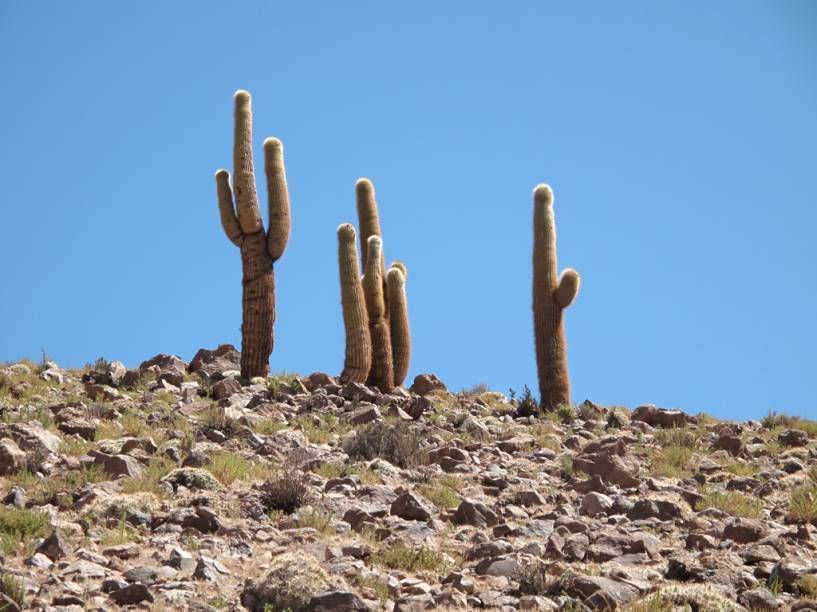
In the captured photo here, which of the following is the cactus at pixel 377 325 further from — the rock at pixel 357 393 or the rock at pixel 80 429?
the rock at pixel 80 429

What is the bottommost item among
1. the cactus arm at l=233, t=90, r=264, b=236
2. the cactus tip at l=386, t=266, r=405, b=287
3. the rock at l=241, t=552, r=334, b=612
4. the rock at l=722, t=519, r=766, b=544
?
the rock at l=241, t=552, r=334, b=612

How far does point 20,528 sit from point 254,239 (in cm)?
1458

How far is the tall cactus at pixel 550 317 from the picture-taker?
25.9m

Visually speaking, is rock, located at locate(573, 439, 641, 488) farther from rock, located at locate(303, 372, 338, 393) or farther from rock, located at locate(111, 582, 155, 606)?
rock, located at locate(111, 582, 155, 606)

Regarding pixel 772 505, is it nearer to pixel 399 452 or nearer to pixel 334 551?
pixel 399 452

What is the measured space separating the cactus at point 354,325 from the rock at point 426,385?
59.0 inches

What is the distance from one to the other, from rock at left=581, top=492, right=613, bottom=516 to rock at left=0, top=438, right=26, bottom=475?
6970 mm

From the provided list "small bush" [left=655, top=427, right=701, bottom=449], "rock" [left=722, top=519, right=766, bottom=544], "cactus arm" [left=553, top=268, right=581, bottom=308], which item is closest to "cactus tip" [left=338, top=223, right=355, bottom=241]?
"cactus arm" [left=553, top=268, right=581, bottom=308]

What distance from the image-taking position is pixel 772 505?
591 inches

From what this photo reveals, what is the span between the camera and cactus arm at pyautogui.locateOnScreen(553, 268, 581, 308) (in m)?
25.7

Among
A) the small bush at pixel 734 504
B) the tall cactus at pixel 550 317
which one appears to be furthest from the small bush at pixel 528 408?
the small bush at pixel 734 504

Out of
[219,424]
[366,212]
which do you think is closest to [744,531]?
[219,424]

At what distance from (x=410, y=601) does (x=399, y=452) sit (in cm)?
660

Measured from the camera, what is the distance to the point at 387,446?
1641cm
